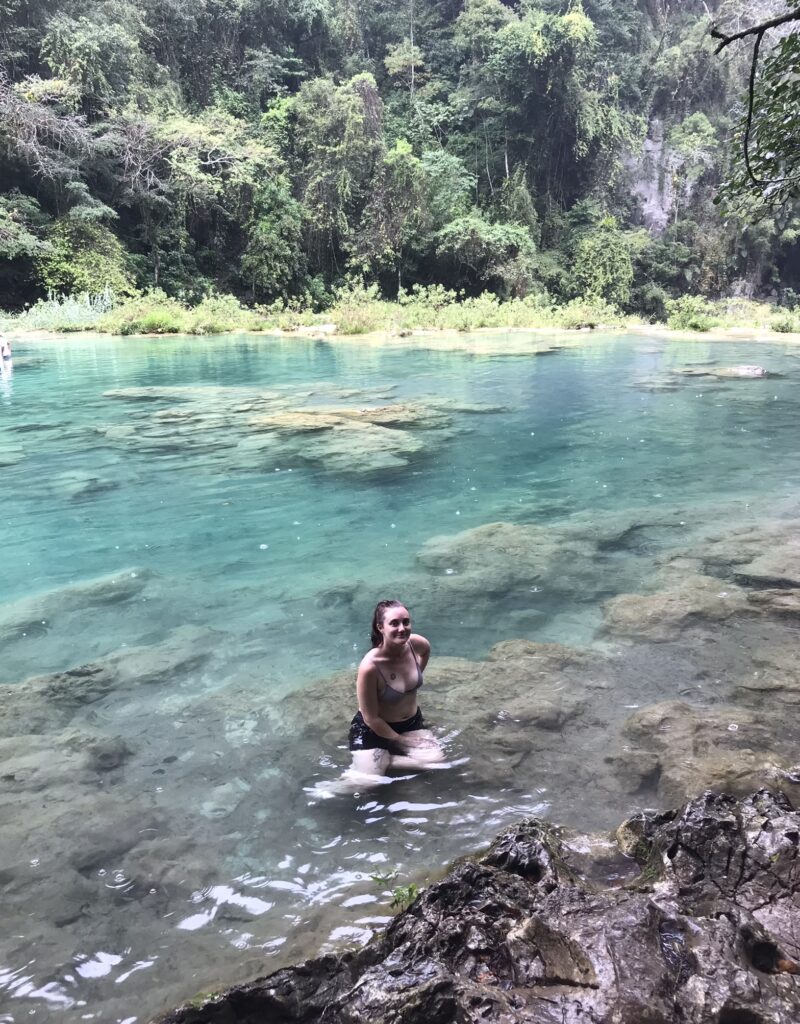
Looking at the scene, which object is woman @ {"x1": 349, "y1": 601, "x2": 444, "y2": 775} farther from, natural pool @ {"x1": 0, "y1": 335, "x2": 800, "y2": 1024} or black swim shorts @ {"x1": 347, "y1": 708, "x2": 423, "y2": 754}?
natural pool @ {"x1": 0, "y1": 335, "x2": 800, "y2": 1024}

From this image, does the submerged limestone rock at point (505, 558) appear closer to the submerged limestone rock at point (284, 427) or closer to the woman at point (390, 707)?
the woman at point (390, 707)

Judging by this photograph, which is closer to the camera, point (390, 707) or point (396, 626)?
point (396, 626)

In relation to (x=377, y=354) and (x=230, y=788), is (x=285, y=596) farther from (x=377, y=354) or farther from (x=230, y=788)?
(x=377, y=354)

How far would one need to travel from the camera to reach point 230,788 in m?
3.19

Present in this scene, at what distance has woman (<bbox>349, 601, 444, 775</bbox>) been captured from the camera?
3.28 m

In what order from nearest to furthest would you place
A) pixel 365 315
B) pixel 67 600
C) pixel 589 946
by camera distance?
pixel 589 946 → pixel 67 600 → pixel 365 315

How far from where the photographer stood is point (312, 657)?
14.9 ft

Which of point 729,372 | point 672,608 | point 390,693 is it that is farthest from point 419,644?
point 729,372

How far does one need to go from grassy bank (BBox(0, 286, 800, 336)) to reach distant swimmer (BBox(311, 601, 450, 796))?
22.0 m

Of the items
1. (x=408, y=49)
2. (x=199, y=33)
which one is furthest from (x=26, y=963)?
(x=408, y=49)

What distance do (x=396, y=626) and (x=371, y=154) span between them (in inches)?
1300

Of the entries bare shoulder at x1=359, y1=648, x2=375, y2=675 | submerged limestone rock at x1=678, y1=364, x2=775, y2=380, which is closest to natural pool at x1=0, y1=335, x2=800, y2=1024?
bare shoulder at x1=359, y1=648, x2=375, y2=675

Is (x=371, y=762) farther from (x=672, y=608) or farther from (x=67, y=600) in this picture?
(x=67, y=600)

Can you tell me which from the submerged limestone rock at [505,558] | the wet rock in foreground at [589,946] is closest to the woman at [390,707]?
the wet rock in foreground at [589,946]
